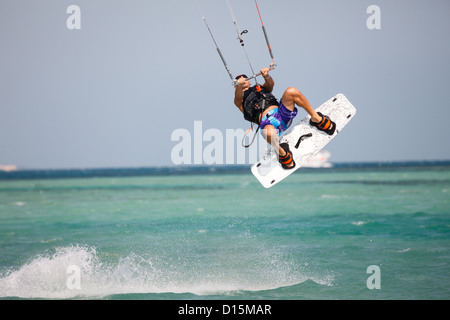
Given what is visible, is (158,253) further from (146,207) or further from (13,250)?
(146,207)

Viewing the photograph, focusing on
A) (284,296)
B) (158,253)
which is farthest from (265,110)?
(158,253)

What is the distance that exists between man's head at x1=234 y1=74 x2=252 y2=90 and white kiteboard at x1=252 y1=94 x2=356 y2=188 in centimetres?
144

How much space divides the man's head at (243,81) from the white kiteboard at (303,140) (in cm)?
144

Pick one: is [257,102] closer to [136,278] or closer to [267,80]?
[267,80]

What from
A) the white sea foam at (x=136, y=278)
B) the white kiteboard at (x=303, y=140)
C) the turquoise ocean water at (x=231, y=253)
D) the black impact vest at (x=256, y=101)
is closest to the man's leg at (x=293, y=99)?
the black impact vest at (x=256, y=101)

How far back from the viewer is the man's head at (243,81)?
8.10 metres

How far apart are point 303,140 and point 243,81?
178 cm

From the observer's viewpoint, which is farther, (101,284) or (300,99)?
(101,284)

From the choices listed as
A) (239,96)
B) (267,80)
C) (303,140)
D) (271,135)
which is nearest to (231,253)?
(303,140)

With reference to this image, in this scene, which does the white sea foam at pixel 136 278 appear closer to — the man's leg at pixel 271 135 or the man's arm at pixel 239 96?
the man's leg at pixel 271 135

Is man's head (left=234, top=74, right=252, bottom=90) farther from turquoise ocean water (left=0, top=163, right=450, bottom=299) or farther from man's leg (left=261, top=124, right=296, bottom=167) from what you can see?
turquoise ocean water (left=0, top=163, right=450, bottom=299)
